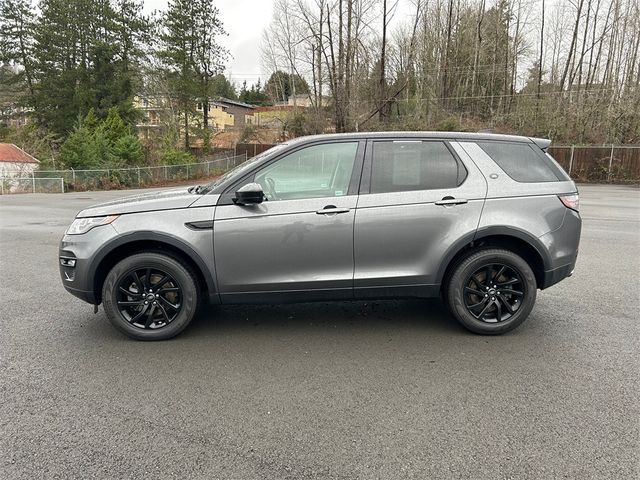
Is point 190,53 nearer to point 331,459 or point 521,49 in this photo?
point 521,49

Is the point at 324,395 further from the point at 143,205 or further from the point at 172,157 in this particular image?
the point at 172,157

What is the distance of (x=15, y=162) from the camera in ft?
101

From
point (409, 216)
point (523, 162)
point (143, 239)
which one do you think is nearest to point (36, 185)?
point (143, 239)

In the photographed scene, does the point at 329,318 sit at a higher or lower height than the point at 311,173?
lower

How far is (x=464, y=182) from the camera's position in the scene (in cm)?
392

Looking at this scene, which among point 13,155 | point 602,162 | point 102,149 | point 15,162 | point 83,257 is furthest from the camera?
point 13,155

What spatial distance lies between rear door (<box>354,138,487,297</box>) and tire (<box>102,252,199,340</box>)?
1.51 meters

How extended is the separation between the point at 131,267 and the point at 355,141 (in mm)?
2258

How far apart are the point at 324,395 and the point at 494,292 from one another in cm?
193

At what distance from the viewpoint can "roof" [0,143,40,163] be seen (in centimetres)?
3150

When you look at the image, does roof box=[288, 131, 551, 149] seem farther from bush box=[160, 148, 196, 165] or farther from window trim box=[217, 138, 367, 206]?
bush box=[160, 148, 196, 165]

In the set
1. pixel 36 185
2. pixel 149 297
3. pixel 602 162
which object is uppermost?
pixel 602 162

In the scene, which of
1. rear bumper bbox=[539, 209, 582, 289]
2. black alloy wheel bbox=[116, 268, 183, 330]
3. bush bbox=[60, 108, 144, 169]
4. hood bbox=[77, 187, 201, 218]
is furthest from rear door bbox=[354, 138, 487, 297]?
bush bbox=[60, 108, 144, 169]

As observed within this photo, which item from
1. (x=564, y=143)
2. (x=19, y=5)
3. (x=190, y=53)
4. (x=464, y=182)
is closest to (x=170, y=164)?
(x=190, y=53)
